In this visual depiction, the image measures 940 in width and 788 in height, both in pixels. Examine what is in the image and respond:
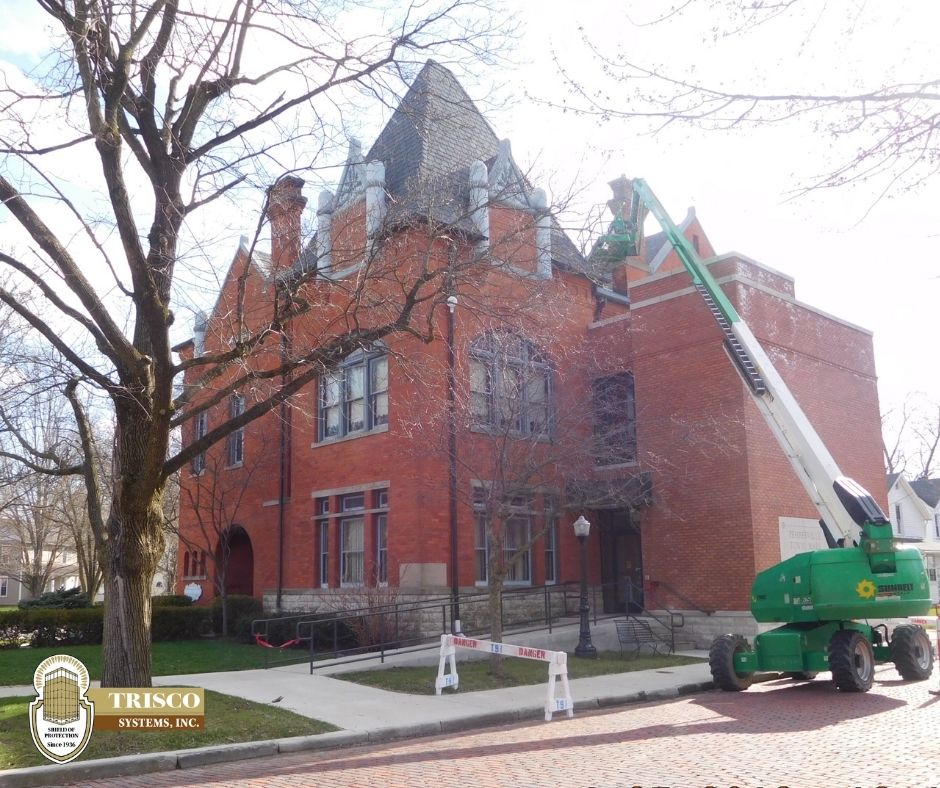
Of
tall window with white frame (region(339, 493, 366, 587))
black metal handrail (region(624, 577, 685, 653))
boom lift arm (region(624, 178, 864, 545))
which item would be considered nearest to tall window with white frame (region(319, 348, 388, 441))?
tall window with white frame (region(339, 493, 366, 587))

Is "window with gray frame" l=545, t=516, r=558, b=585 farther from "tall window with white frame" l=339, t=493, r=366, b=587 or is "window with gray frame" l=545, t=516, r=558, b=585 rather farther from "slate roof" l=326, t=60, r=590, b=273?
"slate roof" l=326, t=60, r=590, b=273

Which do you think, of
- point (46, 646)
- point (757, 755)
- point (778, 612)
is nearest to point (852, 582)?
point (778, 612)

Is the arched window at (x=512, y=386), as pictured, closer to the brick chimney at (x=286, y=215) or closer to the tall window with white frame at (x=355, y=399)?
the tall window with white frame at (x=355, y=399)

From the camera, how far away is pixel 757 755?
906cm

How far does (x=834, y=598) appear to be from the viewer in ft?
46.0

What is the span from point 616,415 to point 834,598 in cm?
965

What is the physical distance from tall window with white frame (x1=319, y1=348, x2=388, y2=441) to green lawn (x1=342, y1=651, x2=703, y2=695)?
23.1 ft

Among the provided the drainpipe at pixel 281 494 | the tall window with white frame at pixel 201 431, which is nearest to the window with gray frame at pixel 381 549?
the drainpipe at pixel 281 494

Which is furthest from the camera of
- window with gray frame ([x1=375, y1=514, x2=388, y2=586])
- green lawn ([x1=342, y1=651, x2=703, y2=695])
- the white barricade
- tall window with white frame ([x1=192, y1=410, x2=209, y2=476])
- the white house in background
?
the white house in background

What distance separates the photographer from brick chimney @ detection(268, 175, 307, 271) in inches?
476

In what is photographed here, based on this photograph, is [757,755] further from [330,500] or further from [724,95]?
[330,500]

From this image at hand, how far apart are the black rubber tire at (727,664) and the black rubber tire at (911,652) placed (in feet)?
8.50

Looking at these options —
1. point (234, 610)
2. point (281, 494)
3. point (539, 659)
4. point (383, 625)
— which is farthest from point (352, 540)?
point (539, 659)

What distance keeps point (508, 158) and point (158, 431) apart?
46.1 feet
